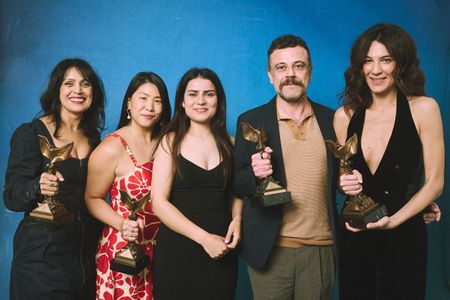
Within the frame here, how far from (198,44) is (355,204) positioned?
81.3 inches

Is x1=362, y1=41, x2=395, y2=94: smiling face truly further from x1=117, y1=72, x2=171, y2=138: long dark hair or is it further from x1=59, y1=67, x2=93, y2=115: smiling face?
x1=59, y1=67, x2=93, y2=115: smiling face

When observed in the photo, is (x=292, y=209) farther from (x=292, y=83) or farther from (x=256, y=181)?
(x=292, y=83)

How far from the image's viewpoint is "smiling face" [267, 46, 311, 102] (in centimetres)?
260

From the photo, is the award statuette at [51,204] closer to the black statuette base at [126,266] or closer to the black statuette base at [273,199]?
the black statuette base at [126,266]

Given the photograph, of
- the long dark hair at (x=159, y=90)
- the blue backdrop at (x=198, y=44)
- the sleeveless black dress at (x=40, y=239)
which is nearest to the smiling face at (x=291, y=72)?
the long dark hair at (x=159, y=90)

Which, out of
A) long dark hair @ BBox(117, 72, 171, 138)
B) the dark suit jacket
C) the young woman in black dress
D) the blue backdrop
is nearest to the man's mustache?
the dark suit jacket

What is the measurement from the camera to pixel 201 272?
8.34 ft

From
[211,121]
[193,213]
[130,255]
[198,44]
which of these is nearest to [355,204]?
[193,213]

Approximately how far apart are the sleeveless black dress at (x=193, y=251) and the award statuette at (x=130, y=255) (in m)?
0.14

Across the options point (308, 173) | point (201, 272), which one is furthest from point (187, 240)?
point (308, 173)

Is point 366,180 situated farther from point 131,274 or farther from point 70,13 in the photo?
Result: point 70,13

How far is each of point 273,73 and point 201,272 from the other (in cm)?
110

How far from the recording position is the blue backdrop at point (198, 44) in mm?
3721

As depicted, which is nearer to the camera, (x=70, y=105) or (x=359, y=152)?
(x=359, y=152)
